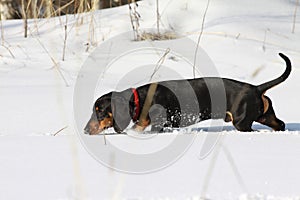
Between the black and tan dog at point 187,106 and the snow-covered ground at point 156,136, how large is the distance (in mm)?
139

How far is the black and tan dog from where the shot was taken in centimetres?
337

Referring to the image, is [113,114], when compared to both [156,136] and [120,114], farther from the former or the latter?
[156,136]

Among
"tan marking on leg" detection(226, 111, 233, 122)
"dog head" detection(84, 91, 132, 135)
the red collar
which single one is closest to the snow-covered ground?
"tan marking on leg" detection(226, 111, 233, 122)

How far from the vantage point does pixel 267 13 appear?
5977mm

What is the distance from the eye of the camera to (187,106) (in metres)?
3.58

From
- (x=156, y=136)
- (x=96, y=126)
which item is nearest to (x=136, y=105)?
(x=96, y=126)

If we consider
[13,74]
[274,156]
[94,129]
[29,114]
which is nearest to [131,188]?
[274,156]

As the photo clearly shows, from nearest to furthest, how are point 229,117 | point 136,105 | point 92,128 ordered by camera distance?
point 92,128 → point 136,105 → point 229,117

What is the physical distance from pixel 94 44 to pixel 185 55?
0.88m

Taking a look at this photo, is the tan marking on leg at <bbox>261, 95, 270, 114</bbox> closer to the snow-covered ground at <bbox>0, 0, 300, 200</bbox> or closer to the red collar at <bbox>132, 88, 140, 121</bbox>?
the snow-covered ground at <bbox>0, 0, 300, 200</bbox>

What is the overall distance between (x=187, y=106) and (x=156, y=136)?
27.0 inches

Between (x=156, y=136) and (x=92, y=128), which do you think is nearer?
(x=156, y=136)

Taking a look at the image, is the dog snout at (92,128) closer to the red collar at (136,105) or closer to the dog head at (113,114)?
the dog head at (113,114)

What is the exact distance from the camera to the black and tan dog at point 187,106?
11.1 feet
